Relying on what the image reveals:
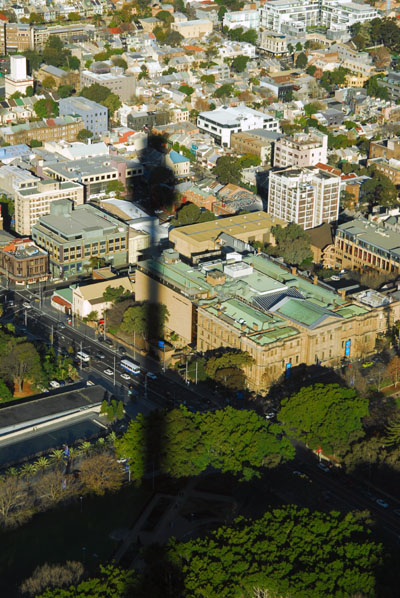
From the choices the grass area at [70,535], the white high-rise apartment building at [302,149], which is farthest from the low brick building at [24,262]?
the grass area at [70,535]

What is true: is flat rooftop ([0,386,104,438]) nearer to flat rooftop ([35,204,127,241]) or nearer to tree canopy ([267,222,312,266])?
flat rooftop ([35,204,127,241])

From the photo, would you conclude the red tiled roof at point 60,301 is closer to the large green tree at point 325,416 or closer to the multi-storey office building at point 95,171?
the multi-storey office building at point 95,171

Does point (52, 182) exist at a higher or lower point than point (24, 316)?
higher

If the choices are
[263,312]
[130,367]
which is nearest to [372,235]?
[263,312]

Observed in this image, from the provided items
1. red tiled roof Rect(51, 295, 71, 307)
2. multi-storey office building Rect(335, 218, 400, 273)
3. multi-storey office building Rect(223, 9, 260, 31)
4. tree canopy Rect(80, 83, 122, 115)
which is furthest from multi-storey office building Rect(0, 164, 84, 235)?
multi-storey office building Rect(223, 9, 260, 31)

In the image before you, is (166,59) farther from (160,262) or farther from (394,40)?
(160,262)

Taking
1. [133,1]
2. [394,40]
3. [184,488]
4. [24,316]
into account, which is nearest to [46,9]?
[133,1]
